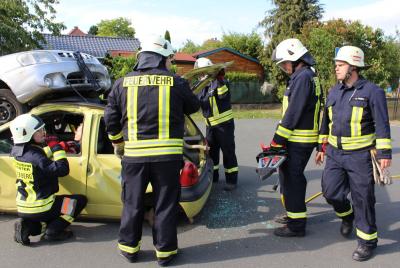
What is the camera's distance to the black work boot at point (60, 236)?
13.1 ft

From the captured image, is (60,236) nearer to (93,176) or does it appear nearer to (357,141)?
(93,176)

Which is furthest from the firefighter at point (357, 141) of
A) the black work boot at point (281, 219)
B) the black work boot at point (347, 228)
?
the black work boot at point (281, 219)

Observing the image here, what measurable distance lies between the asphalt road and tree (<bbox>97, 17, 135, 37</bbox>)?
7065cm

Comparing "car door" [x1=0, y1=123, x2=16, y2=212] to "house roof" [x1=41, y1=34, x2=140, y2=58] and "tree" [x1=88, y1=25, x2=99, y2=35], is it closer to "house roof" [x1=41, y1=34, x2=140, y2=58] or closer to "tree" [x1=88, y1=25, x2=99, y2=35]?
"house roof" [x1=41, y1=34, x2=140, y2=58]

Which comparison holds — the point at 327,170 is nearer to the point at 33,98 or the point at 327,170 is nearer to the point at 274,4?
the point at 33,98

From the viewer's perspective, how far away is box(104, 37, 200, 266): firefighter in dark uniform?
11.1ft

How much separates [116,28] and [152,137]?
243 feet

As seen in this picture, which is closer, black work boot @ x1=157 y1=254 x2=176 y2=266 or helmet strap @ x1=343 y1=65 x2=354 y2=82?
black work boot @ x1=157 y1=254 x2=176 y2=266

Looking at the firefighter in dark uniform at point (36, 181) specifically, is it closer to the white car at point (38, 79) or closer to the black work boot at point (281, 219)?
the white car at point (38, 79)

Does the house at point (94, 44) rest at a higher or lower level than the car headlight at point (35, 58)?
higher

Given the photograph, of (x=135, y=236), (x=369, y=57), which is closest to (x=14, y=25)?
(x=135, y=236)

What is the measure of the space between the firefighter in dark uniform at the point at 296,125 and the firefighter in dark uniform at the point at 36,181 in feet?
7.29

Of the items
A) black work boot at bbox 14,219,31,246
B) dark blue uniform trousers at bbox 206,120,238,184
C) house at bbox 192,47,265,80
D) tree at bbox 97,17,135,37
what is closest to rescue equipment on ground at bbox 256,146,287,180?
dark blue uniform trousers at bbox 206,120,238,184

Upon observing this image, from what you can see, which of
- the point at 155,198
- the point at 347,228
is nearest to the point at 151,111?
the point at 155,198
